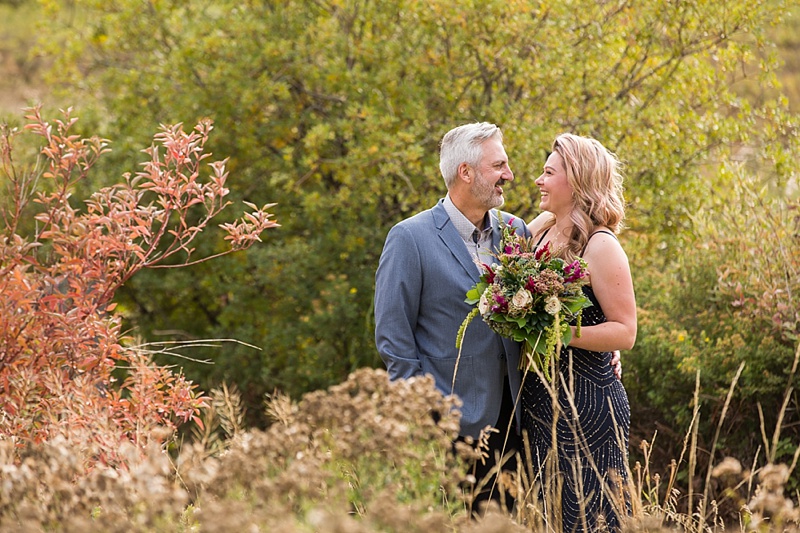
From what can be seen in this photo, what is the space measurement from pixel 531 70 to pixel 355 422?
5.39 metres

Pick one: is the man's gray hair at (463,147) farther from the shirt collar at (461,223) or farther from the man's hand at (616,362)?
the man's hand at (616,362)

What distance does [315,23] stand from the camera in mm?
8766

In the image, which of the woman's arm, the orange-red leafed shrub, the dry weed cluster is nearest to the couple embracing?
the woman's arm

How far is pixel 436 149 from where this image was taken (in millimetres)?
7922

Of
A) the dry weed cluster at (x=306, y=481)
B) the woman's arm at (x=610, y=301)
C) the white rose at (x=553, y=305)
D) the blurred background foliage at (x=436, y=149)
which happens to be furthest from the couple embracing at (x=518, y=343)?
the blurred background foliage at (x=436, y=149)

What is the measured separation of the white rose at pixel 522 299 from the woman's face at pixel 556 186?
56cm

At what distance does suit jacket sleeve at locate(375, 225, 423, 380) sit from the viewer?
3.90 meters

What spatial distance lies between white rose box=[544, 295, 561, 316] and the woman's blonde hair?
359 millimetres

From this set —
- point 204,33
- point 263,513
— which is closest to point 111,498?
point 263,513

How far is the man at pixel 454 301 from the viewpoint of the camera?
3926 millimetres

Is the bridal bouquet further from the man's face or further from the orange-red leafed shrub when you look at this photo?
the orange-red leafed shrub

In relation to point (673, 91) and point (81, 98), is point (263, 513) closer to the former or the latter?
point (673, 91)

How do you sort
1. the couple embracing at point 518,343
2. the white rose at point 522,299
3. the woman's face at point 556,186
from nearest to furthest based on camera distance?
1. the white rose at point 522,299
2. the couple embracing at point 518,343
3. the woman's face at point 556,186

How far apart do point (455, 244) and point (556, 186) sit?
496mm
